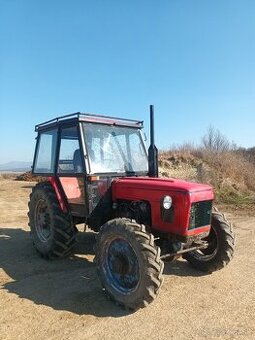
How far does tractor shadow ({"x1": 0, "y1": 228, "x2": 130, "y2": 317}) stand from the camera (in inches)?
201

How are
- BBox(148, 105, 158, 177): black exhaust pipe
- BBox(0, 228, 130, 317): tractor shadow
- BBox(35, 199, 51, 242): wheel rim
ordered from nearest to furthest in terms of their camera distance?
BBox(0, 228, 130, 317): tractor shadow
BBox(148, 105, 158, 177): black exhaust pipe
BBox(35, 199, 51, 242): wheel rim

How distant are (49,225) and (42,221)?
285 millimetres

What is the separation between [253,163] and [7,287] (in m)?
22.0

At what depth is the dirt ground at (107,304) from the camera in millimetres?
4406

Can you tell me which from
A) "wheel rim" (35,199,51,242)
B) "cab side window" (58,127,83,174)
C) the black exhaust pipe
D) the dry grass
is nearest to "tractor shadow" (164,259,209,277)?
the black exhaust pipe

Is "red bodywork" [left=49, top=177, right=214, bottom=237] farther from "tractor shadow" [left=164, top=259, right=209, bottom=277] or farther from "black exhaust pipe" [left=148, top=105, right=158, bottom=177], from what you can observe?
"tractor shadow" [left=164, top=259, right=209, bottom=277]

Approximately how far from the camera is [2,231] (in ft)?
31.8

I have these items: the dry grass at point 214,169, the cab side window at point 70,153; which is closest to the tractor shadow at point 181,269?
the cab side window at point 70,153

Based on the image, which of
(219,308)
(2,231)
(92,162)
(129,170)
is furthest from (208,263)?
(2,231)

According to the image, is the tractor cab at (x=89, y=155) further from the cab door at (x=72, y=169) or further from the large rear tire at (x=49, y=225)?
the large rear tire at (x=49, y=225)

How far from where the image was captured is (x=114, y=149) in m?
6.76

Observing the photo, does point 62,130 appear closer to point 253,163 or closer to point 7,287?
point 7,287

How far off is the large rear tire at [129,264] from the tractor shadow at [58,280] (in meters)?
0.21

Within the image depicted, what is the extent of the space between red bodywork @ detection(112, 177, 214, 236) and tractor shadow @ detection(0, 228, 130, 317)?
1272 mm
